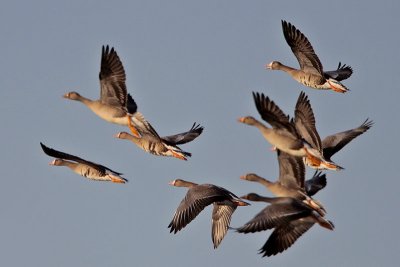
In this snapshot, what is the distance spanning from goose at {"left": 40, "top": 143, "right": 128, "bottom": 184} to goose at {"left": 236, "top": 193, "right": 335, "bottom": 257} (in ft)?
19.3

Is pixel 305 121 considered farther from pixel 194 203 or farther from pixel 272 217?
pixel 272 217

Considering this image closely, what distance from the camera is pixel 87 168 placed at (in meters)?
35.9

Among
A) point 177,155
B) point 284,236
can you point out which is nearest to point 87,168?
point 177,155

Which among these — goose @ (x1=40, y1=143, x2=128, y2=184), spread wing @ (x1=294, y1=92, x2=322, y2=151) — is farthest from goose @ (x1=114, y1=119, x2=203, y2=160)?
spread wing @ (x1=294, y1=92, x2=322, y2=151)

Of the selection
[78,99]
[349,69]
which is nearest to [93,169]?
[78,99]

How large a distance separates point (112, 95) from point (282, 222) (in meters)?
7.04

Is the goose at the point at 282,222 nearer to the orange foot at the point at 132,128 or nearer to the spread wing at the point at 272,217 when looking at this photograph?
the spread wing at the point at 272,217

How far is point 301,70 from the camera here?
122ft

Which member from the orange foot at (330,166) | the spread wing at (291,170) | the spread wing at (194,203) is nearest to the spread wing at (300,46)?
the orange foot at (330,166)

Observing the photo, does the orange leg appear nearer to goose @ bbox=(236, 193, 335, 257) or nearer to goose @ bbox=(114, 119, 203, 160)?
goose @ bbox=(114, 119, 203, 160)

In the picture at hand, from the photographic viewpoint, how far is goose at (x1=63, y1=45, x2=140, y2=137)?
3281 cm

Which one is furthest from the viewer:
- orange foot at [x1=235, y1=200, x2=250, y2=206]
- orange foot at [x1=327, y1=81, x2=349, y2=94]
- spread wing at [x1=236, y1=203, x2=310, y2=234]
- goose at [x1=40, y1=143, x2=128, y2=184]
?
orange foot at [x1=327, y1=81, x2=349, y2=94]

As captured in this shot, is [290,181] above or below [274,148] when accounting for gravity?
below

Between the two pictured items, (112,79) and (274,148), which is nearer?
(112,79)
